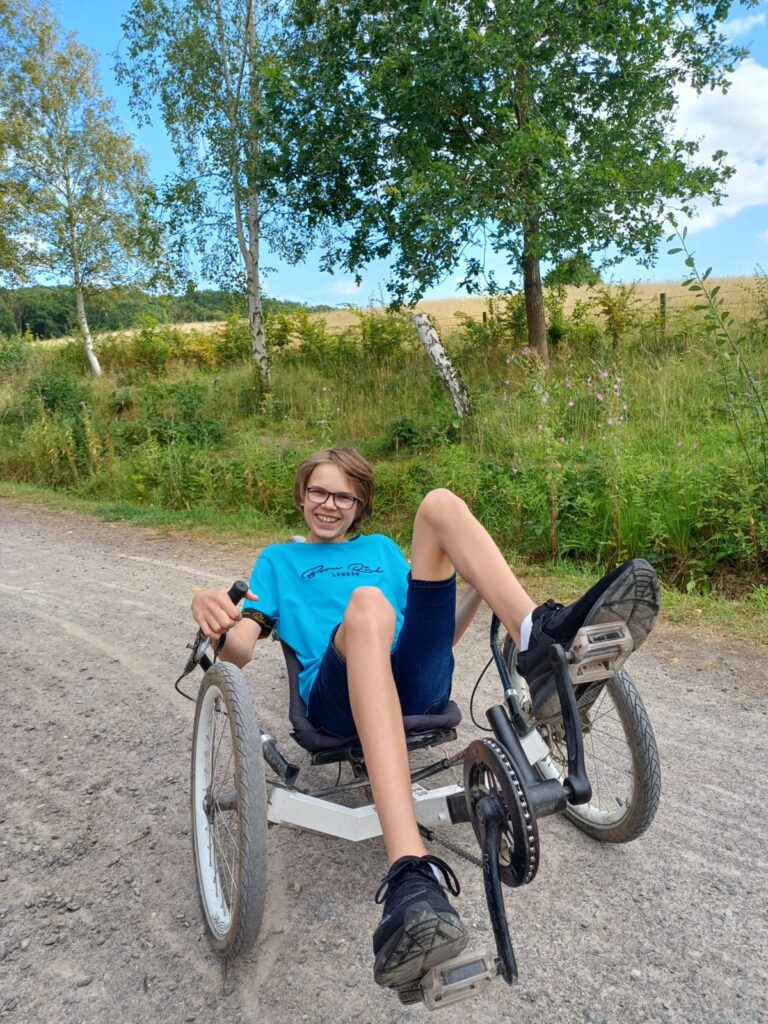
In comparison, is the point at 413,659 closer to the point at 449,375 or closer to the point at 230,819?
the point at 230,819

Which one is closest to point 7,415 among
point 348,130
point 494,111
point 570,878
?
point 348,130

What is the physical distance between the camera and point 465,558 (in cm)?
208

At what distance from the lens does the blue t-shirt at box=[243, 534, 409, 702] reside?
7.98 ft

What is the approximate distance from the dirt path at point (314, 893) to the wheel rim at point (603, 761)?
0.12 m

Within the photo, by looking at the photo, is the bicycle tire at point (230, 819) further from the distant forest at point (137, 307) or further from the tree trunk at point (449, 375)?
the distant forest at point (137, 307)

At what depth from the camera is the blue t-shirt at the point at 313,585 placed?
243cm

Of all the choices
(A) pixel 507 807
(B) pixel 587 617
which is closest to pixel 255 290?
(B) pixel 587 617

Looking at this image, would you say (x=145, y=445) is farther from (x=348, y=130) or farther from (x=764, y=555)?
(x=764, y=555)

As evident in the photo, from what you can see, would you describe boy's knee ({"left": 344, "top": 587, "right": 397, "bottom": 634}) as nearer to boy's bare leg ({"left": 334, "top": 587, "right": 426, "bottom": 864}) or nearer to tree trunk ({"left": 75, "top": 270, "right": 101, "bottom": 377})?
boy's bare leg ({"left": 334, "top": 587, "right": 426, "bottom": 864})

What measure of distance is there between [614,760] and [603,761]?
0.16ft

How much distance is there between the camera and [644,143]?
992 centimetres

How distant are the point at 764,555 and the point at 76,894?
14.1 ft

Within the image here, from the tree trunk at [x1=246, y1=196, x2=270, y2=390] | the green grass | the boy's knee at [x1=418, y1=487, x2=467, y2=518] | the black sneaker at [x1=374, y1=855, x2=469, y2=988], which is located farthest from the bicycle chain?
the tree trunk at [x1=246, y1=196, x2=270, y2=390]

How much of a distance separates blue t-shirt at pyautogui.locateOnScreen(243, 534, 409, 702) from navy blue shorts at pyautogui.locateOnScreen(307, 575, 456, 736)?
220mm
